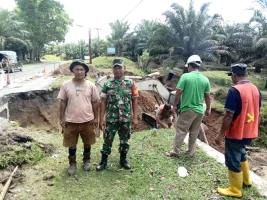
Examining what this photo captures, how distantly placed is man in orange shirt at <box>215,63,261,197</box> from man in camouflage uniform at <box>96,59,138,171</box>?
1.41 meters

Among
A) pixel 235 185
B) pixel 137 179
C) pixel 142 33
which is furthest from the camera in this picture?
pixel 142 33

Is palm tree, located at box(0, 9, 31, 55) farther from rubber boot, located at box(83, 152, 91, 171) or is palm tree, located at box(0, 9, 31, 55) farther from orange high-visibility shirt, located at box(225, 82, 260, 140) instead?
orange high-visibility shirt, located at box(225, 82, 260, 140)

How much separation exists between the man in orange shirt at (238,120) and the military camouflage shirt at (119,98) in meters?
1.44

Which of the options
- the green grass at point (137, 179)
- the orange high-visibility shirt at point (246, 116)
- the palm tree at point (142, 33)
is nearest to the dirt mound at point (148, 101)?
the green grass at point (137, 179)

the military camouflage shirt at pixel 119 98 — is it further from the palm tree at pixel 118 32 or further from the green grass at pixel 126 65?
the palm tree at pixel 118 32

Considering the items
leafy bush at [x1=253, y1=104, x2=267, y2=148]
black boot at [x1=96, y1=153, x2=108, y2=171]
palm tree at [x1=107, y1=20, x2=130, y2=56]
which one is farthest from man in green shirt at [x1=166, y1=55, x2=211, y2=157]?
palm tree at [x1=107, y1=20, x2=130, y2=56]

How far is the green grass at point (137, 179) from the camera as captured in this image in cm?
341

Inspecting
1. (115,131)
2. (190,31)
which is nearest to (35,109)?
(115,131)

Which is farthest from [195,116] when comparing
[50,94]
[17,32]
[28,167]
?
[17,32]

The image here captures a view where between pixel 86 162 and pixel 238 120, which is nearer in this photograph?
pixel 238 120

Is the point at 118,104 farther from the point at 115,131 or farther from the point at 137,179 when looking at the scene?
the point at 137,179

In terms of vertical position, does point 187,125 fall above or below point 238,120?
below

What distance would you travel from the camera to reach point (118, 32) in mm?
36688

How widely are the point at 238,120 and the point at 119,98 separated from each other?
1735mm
